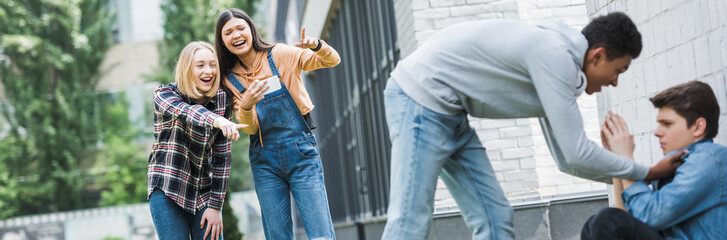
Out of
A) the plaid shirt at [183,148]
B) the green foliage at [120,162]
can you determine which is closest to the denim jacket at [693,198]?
the plaid shirt at [183,148]

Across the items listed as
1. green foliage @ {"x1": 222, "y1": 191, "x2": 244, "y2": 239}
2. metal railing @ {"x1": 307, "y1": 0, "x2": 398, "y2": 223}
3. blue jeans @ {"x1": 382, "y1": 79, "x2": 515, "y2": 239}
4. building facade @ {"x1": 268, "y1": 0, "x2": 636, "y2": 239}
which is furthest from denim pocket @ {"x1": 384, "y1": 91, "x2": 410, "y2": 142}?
green foliage @ {"x1": 222, "y1": 191, "x2": 244, "y2": 239}

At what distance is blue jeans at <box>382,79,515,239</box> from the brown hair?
749mm

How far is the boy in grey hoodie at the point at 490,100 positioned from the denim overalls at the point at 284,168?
1.24 m

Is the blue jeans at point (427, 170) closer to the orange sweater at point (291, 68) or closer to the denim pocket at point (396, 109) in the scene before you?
the denim pocket at point (396, 109)

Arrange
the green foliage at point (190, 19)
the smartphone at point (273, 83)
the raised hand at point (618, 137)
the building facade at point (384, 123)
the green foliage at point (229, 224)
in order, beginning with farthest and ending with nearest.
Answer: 1. the green foliage at point (190, 19)
2. the green foliage at point (229, 224)
3. the building facade at point (384, 123)
4. the smartphone at point (273, 83)
5. the raised hand at point (618, 137)

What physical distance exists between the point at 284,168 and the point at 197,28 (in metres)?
27.4

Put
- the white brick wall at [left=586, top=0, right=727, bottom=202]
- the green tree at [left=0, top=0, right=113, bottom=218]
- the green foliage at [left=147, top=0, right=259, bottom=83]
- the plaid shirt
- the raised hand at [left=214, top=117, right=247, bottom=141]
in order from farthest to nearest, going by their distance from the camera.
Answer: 1. the green tree at [left=0, top=0, right=113, bottom=218]
2. the green foliage at [left=147, top=0, right=259, bottom=83]
3. the plaid shirt
4. the raised hand at [left=214, top=117, right=247, bottom=141]
5. the white brick wall at [left=586, top=0, right=727, bottom=202]

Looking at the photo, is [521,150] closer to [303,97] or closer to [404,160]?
[303,97]

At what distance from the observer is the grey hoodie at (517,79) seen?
2.80 metres

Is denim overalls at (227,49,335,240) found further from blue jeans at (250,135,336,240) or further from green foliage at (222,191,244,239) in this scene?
green foliage at (222,191,244,239)

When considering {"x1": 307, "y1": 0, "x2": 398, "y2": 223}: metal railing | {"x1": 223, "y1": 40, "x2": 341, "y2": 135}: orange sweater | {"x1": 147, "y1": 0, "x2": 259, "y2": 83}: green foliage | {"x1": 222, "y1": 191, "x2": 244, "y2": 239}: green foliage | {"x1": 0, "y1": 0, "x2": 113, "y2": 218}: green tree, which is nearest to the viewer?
{"x1": 223, "y1": 40, "x2": 341, "y2": 135}: orange sweater

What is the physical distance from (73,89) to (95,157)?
3.04 meters

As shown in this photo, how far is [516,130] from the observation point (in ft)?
22.8

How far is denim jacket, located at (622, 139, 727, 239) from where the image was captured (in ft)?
9.29
